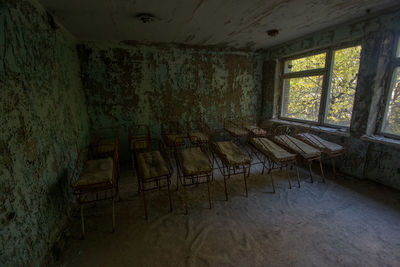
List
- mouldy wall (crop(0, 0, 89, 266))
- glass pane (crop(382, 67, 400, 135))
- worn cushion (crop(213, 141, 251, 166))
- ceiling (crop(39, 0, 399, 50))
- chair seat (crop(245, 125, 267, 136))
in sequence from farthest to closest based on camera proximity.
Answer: chair seat (crop(245, 125, 267, 136)) < glass pane (crop(382, 67, 400, 135)) < worn cushion (crop(213, 141, 251, 166)) < ceiling (crop(39, 0, 399, 50)) < mouldy wall (crop(0, 0, 89, 266))

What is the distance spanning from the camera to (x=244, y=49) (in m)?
4.03

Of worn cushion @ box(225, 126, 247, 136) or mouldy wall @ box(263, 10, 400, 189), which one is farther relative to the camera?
worn cushion @ box(225, 126, 247, 136)

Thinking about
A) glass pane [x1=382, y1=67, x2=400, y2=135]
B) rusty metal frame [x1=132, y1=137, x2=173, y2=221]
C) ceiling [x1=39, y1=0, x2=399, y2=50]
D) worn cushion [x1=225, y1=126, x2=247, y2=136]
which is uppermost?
ceiling [x1=39, y1=0, x2=399, y2=50]

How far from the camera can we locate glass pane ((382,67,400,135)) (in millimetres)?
2408

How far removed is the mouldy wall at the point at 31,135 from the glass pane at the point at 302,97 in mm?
4188

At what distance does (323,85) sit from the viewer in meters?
3.20

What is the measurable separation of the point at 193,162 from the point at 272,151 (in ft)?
4.10

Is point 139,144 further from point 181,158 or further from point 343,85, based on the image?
point 343,85

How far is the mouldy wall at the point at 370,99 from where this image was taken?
238cm

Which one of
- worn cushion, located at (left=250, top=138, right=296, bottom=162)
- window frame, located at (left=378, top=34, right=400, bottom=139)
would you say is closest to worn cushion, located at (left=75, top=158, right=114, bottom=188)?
worn cushion, located at (left=250, top=138, right=296, bottom=162)

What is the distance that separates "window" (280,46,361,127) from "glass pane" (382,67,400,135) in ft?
1.43

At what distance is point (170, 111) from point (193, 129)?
68 centimetres

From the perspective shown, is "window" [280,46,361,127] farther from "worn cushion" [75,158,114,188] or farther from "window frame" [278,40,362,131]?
"worn cushion" [75,158,114,188]

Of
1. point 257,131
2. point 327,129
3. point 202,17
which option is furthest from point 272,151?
point 202,17
